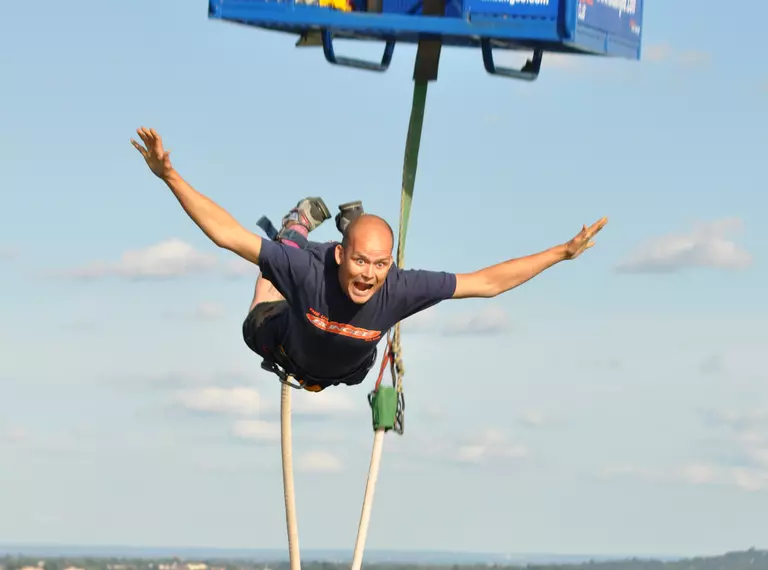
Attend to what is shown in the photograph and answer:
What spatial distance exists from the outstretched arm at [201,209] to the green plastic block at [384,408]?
2.05 meters

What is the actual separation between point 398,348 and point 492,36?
2.37m

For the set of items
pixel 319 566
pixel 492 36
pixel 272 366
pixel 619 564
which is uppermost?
pixel 619 564

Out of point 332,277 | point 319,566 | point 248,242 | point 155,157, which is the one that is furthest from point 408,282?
point 319,566

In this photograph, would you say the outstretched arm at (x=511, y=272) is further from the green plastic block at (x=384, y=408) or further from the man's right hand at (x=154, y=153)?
the man's right hand at (x=154, y=153)

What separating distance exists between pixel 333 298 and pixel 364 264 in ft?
1.70

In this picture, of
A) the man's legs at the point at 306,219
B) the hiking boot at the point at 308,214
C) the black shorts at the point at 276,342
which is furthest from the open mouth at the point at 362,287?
the hiking boot at the point at 308,214

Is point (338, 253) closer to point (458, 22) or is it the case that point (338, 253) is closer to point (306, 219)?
point (306, 219)

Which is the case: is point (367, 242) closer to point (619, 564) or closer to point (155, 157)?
point (155, 157)

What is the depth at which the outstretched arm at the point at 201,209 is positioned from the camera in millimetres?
8914

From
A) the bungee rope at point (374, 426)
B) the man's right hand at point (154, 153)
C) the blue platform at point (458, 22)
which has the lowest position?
the bungee rope at point (374, 426)

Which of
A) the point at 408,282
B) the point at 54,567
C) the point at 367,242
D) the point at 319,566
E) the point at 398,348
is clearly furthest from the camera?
the point at 54,567

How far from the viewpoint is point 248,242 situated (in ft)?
31.5

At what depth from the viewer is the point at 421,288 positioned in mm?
10211

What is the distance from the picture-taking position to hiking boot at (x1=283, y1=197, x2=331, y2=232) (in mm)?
11430
